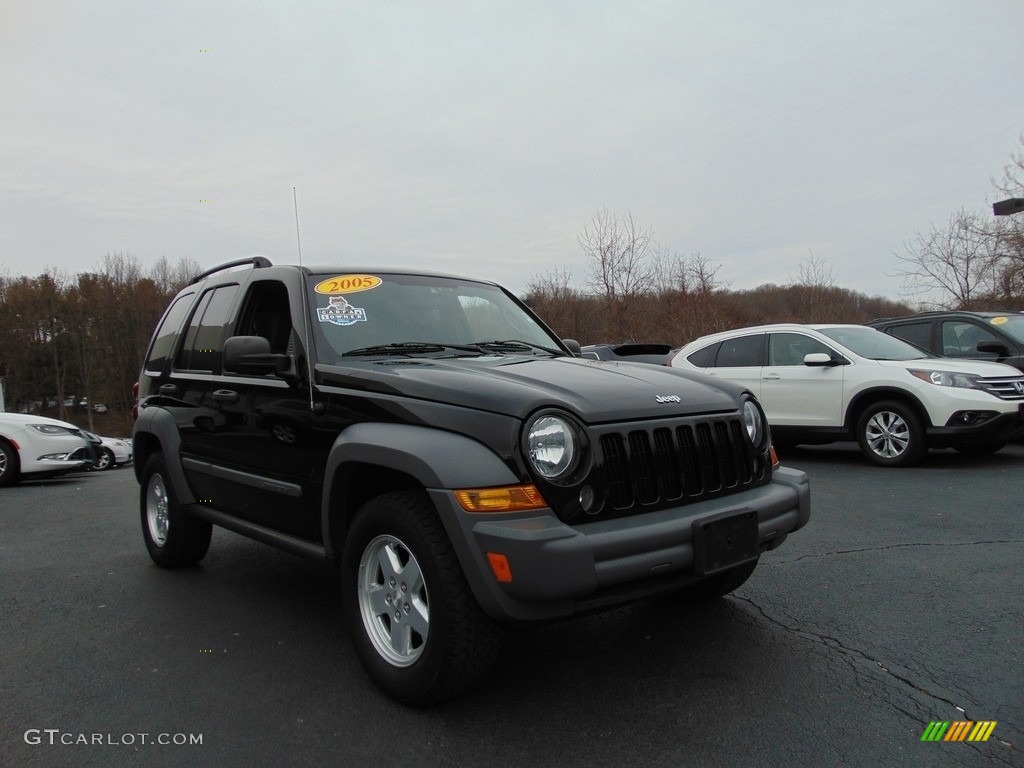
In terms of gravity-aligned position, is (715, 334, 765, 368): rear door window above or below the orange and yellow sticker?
below

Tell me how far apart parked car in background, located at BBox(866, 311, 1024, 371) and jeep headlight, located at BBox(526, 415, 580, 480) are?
27.2 ft

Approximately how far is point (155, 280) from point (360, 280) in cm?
6239

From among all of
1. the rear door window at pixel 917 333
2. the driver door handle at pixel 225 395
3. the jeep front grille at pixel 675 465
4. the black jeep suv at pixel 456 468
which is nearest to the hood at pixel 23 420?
the black jeep suv at pixel 456 468

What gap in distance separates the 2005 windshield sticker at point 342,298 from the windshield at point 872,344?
669 cm

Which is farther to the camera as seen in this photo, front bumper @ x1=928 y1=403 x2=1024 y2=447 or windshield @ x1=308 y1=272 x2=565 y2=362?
front bumper @ x1=928 y1=403 x2=1024 y2=447

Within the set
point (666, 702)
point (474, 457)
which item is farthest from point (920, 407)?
point (474, 457)

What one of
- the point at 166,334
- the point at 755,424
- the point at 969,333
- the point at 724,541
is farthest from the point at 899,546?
the point at 969,333

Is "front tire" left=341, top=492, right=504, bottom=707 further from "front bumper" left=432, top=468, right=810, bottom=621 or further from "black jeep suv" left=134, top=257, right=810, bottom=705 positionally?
"front bumper" left=432, top=468, right=810, bottom=621

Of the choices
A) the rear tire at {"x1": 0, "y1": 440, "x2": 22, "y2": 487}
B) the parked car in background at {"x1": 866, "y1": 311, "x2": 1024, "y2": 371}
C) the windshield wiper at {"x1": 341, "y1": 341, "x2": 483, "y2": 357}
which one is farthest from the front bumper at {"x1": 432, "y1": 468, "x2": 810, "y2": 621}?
the rear tire at {"x1": 0, "y1": 440, "x2": 22, "y2": 487}

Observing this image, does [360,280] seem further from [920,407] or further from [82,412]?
[82,412]

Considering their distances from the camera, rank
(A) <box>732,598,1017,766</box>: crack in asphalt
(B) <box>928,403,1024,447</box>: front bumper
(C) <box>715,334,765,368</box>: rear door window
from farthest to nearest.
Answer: (C) <box>715,334,765,368</box>: rear door window, (B) <box>928,403,1024,447</box>: front bumper, (A) <box>732,598,1017,766</box>: crack in asphalt

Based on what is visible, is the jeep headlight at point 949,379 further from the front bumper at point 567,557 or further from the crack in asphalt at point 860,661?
the front bumper at point 567,557

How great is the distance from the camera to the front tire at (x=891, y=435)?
7859 millimetres

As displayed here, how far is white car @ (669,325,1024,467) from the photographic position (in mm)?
7613
